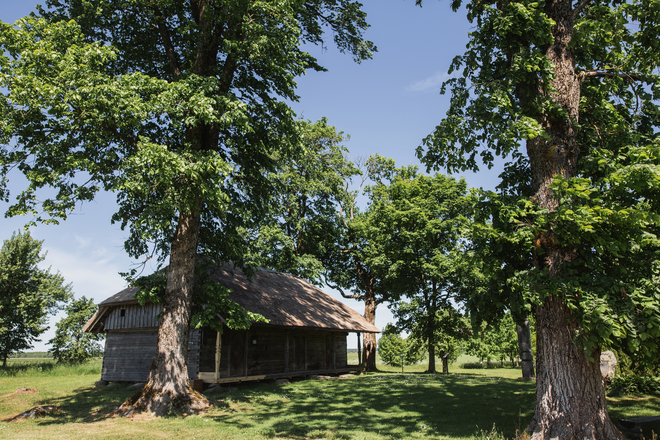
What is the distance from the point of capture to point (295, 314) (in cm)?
2128

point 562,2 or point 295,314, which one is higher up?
point 562,2

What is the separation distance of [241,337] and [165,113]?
11.6 meters

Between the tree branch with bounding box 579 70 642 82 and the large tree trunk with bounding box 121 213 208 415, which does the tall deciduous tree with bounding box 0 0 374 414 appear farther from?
the tree branch with bounding box 579 70 642 82

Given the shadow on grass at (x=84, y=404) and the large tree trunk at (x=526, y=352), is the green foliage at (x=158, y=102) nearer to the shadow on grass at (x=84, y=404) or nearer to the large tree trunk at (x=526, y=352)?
the shadow on grass at (x=84, y=404)

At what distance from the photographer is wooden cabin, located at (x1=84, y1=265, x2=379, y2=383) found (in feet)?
58.5

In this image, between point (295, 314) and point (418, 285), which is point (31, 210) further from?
point (418, 285)

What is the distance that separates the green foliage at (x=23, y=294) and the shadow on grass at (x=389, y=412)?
35590 millimetres

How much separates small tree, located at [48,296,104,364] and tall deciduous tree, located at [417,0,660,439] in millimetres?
43095

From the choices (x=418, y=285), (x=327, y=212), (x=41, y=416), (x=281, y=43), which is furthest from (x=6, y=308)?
(x=281, y=43)

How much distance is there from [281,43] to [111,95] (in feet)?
→ 17.7

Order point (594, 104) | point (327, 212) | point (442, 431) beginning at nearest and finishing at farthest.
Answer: point (442, 431), point (594, 104), point (327, 212)

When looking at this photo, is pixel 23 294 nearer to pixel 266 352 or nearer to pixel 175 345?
pixel 266 352

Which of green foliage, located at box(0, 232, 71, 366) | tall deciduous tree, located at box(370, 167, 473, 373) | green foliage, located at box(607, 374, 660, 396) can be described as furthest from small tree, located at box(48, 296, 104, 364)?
green foliage, located at box(607, 374, 660, 396)

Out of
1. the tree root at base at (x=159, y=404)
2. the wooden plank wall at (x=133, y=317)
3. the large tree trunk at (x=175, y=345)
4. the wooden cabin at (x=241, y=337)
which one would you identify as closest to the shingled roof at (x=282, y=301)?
the wooden cabin at (x=241, y=337)
